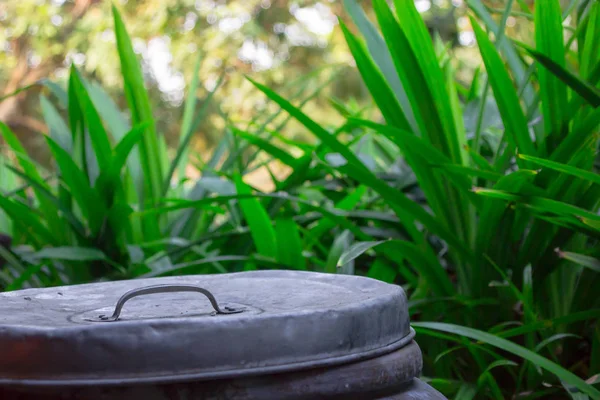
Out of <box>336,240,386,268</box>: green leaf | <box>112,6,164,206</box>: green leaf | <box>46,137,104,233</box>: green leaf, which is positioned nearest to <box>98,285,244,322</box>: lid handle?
<box>336,240,386,268</box>: green leaf

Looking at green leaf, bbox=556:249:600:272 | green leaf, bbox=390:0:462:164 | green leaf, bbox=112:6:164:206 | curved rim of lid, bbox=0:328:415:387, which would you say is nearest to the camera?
curved rim of lid, bbox=0:328:415:387

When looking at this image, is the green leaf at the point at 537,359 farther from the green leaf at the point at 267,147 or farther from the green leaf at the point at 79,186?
the green leaf at the point at 79,186

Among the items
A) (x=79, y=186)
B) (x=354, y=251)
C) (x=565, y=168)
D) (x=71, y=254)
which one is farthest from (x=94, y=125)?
(x=565, y=168)

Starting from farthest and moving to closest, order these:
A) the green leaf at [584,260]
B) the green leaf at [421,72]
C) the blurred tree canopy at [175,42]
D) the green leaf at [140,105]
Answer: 1. the blurred tree canopy at [175,42]
2. the green leaf at [140,105]
3. the green leaf at [421,72]
4. the green leaf at [584,260]

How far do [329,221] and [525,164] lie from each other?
361 mm

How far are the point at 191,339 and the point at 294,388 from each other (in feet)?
0.31

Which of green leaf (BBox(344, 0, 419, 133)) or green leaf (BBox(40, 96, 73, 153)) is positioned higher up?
green leaf (BBox(344, 0, 419, 133))

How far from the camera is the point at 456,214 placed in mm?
1131

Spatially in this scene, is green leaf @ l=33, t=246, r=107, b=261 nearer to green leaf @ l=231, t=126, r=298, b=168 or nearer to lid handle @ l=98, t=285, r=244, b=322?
green leaf @ l=231, t=126, r=298, b=168

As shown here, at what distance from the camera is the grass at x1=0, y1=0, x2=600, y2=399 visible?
3.26 feet

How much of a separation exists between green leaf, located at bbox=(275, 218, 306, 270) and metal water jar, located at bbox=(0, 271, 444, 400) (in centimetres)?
53

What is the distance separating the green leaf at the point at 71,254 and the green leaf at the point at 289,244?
0.32 meters

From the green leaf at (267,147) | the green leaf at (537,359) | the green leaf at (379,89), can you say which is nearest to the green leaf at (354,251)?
the green leaf at (537,359)

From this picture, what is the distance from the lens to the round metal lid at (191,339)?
57 centimetres
